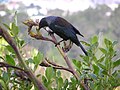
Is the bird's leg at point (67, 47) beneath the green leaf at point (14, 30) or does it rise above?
beneath

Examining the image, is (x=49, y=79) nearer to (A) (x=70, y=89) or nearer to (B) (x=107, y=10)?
(A) (x=70, y=89)

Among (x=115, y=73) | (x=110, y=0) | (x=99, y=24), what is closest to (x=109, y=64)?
(x=115, y=73)

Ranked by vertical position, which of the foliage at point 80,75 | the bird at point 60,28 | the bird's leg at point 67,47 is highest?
the bird at point 60,28

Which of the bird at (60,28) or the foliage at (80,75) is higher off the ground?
the bird at (60,28)

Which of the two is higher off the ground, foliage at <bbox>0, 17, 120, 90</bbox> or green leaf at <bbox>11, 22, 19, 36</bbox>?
green leaf at <bbox>11, 22, 19, 36</bbox>

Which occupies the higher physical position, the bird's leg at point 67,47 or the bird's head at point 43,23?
the bird's head at point 43,23

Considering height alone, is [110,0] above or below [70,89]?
above

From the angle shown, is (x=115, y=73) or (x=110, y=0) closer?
(x=115, y=73)

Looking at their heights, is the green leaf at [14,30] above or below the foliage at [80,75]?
above

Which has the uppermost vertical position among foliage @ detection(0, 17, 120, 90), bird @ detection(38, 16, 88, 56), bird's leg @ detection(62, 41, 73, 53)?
bird @ detection(38, 16, 88, 56)

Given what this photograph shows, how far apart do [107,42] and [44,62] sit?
0.27ft

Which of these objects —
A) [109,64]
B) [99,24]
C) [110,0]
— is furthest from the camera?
[99,24]

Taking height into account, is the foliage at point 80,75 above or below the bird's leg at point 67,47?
below

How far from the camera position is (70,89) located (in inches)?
15.6
